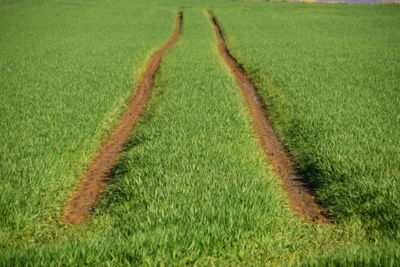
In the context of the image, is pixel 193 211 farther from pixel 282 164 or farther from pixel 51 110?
pixel 51 110

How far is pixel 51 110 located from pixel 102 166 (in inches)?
133

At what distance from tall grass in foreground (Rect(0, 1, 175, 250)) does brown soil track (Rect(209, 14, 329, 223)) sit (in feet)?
14.0

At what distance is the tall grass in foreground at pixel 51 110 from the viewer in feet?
18.6

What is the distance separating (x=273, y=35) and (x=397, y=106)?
71.1 ft

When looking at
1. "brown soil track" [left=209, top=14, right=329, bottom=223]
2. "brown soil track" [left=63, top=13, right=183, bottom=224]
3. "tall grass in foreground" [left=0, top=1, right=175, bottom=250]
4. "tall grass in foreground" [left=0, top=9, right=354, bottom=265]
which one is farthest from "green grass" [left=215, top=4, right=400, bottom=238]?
"tall grass in foreground" [left=0, top=1, right=175, bottom=250]

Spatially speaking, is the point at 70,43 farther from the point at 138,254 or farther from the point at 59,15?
the point at 138,254

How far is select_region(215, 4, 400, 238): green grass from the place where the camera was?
5.75 meters

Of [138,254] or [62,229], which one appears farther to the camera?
[62,229]

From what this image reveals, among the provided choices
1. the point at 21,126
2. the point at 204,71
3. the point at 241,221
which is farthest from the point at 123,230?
the point at 204,71

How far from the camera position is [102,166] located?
800cm

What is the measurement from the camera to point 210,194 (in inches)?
214

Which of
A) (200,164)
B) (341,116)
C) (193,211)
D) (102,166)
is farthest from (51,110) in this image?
(341,116)

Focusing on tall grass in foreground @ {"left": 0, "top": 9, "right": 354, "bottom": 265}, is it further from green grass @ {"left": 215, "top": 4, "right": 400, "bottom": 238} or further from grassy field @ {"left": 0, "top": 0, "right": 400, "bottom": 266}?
green grass @ {"left": 215, "top": 4, "right": 400, "bottom": 238}

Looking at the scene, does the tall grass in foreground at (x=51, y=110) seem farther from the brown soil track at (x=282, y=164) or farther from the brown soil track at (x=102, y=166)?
the brown soil track at (x=282, y=164)
